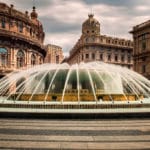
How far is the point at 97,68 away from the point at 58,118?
923 cm

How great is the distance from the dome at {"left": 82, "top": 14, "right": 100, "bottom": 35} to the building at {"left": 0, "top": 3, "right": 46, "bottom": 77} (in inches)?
1324

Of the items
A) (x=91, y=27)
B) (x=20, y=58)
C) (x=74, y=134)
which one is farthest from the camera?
(x=91, y=27)

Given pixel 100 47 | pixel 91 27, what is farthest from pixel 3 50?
pixel 91 27

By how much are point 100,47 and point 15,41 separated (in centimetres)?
3833

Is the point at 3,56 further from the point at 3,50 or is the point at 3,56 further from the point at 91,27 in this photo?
the point at 91,27

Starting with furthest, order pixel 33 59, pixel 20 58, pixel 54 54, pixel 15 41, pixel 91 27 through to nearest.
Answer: pixel 54 54 → pixel 91 27 → pixel 33 59 → pixel 20 58 → pixel 15 41

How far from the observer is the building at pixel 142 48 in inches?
1996

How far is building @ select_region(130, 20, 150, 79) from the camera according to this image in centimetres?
5069

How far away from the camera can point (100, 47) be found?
3024 inches

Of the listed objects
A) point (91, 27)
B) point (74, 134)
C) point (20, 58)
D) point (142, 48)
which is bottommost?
point (74, 134)

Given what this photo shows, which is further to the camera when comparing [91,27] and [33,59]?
[91,27]

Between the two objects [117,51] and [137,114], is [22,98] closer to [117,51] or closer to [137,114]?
[137,114]

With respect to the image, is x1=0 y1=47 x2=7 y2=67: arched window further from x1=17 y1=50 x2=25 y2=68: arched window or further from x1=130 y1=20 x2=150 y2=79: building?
x1=130 y1=20 x2=150 y2=79: building

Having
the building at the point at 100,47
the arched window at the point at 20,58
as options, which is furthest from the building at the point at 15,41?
the building at the point at 100,47
